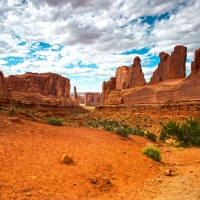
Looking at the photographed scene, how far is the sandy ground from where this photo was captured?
433 cm

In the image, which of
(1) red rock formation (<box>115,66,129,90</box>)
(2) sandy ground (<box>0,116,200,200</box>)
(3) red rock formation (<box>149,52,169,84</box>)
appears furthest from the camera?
(1) red rock formation (<box>115,66,129,90</box>)

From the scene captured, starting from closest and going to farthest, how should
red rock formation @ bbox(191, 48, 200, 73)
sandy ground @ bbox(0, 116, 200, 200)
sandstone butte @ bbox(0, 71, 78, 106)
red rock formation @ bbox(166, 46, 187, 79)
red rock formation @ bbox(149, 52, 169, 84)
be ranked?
sandy ground @ bbox(0, 116, 200, 200) → red rock formation @ bbox(191, 48, 200, 73) → red rock formation @ bbox(166, 46, 187, 79) → red rock formation @ bbox(149, 52, 169, 84) → sandstone butte @ bbox(0, 71, 78, 106)

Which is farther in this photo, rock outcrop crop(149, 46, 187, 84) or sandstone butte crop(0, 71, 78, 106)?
sandstone butte crop(0, 71, 78, 106)

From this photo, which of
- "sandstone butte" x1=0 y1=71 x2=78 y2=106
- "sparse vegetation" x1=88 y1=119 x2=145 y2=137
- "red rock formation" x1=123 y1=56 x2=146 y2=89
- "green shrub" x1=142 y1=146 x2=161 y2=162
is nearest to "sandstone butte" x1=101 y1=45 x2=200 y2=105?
"red rock formation" x1=123 y1=56 x2=146 y2=89

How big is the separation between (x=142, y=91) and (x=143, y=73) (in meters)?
8.54

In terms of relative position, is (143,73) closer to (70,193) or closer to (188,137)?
(188,137)

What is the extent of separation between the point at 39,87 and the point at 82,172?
79.3 m

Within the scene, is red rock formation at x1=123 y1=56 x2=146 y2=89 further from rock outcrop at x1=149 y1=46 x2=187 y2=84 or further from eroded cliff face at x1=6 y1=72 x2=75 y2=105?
eroded cliff face at x1=6 y1=72 x2=75 y2=105

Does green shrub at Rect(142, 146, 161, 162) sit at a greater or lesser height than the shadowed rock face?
lesser

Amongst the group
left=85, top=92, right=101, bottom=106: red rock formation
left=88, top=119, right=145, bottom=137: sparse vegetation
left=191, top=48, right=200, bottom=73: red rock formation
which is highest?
left=191, top=48, right=200, bottom=73: red rock formation

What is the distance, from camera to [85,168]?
5.88 meters

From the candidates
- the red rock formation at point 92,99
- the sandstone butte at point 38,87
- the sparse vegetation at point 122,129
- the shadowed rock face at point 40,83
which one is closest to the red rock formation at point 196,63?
the sparse vegetation at point 122,129

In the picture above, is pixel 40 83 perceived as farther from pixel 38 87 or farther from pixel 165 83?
pixel 165 83

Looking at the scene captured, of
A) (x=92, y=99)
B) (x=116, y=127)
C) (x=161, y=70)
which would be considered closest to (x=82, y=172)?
(x=116, y=127)
